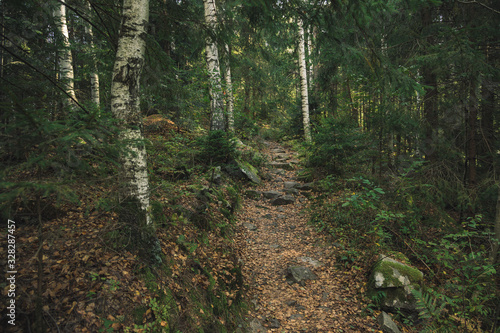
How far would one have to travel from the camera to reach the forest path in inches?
175

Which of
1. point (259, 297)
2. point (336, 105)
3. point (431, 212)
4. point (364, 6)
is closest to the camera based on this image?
point (364, 6)

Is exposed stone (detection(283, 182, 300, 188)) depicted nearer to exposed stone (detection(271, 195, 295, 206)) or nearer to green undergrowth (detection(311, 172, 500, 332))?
exposed stone (detection(271, 195, 295, 206))

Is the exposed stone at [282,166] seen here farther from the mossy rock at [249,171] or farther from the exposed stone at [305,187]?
the exposed stone at [305,187]

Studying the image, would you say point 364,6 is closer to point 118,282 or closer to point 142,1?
point 142,1

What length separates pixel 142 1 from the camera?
133 inches

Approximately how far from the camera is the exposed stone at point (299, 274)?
5.43 m

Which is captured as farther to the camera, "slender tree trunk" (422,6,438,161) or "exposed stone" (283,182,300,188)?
"exposed stone" (283,182,300,188)

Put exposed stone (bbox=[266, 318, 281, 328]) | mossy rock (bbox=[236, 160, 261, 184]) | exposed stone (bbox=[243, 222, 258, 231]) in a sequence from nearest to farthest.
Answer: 1. exposed stone (bbox=[266, 318, 281, 328])
2. exposed stone (bbox=[243, 222, 258, 231])
3. mossy rock (bbox=[236, 160, 261, 184])

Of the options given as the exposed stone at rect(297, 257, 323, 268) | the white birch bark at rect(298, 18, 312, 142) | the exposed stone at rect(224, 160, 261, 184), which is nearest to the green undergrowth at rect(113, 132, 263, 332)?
the exposed stone at rect(224, 160, 261, 184)

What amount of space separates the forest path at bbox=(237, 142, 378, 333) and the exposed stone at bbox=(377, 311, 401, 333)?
135 mm

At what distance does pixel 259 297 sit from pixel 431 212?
18.3 ft

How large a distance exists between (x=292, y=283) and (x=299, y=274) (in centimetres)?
28

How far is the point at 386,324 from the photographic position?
4.23 meters

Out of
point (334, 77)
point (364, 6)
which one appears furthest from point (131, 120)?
point (334, 77)
